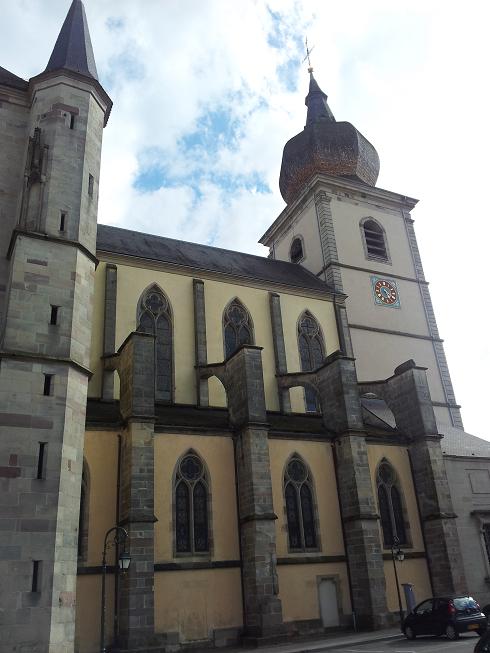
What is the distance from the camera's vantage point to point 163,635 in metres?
15.0

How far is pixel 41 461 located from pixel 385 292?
2194cm

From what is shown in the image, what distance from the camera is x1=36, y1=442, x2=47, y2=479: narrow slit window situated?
39.6 ft

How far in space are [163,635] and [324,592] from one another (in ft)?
16.9

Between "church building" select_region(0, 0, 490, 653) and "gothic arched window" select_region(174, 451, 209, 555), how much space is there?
54 mm

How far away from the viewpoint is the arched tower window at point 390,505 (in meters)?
19.9

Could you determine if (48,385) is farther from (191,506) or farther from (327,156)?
(327,156)

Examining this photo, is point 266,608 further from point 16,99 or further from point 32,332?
point 16,99

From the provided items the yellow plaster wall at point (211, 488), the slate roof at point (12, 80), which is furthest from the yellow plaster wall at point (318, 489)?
the slate roof at point (12, 80)

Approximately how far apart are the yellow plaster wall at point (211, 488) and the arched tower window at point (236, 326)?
644 centimetres

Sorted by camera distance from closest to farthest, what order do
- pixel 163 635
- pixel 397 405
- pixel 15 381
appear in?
pixel 15 381 → pixel 163 635 → pixel 397 405

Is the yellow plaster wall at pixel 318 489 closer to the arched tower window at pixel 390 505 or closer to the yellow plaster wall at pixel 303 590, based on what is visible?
the yellow plaster wall at pixel 303 590

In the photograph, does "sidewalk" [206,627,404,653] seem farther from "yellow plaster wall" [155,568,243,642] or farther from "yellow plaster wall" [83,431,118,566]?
"yellow plaster wall" [83,431,118,566]

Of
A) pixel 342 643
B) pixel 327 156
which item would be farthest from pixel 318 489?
pixel 327 156

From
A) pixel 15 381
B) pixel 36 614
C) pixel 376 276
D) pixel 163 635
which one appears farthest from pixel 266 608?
pixel 376 276
